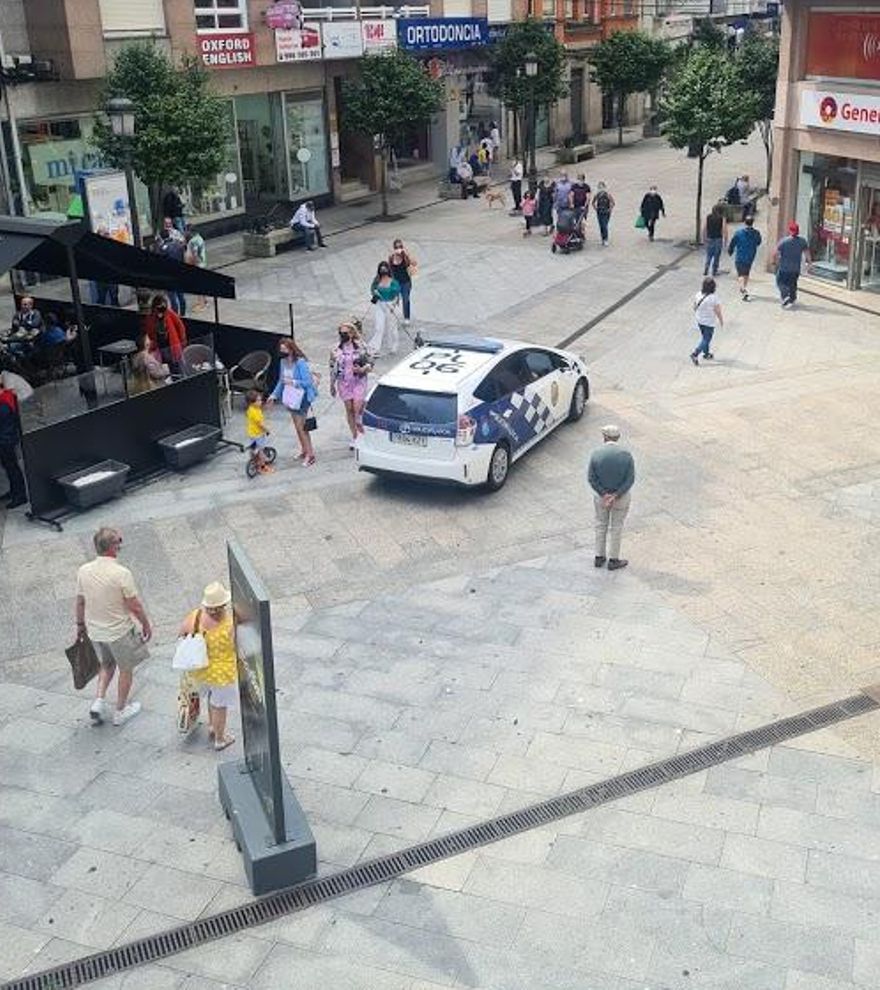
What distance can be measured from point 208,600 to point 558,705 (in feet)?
9.69

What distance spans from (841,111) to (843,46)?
3.81ft

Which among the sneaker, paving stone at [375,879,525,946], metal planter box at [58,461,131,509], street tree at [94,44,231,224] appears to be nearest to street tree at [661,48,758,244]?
street tree at [94,44,231,224]

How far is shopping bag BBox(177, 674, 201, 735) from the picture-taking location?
28.6ft

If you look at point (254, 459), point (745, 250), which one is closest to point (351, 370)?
point (254, 459)

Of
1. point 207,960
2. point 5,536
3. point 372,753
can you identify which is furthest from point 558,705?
point 5,536

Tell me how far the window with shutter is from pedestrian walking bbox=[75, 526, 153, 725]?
18.7 m

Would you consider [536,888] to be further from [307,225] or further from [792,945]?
[307,225]

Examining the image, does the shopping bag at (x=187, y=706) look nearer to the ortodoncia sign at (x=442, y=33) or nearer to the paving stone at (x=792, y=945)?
the paving stone at (x=792, y=945)

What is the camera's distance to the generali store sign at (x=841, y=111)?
19.8 m

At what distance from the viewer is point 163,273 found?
15578 mm

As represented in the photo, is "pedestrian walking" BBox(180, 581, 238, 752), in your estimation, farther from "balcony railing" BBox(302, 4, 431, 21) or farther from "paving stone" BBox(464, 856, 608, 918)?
"balcony railing" BBox(302, 4, 431, 21)

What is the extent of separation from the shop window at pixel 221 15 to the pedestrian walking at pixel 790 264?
1433 centimetres

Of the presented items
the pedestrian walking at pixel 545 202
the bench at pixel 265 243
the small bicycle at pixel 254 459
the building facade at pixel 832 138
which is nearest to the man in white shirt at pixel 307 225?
the bench at pixel 265 243

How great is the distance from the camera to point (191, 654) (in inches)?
321
